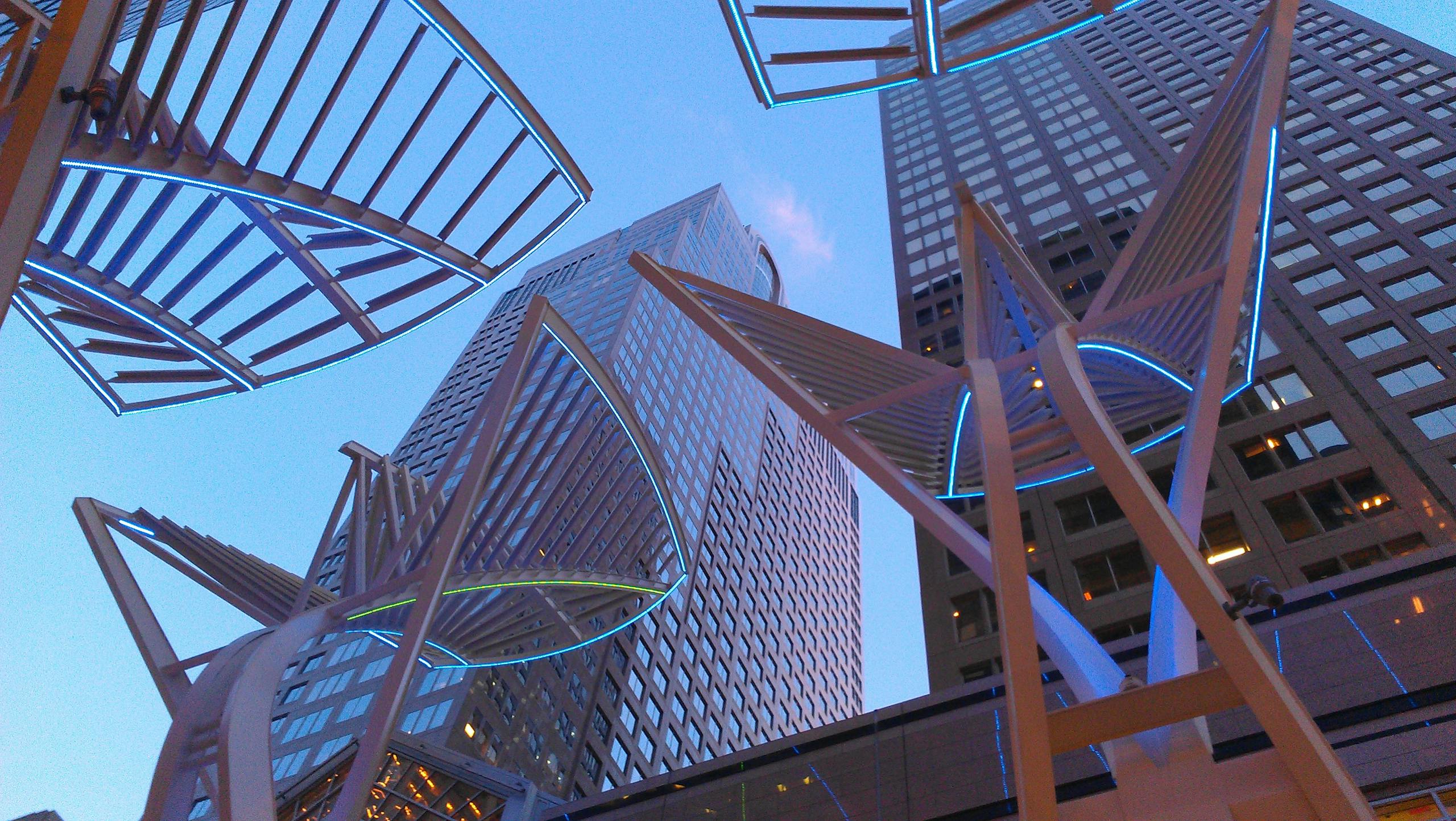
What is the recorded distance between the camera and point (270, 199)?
38.7 feet

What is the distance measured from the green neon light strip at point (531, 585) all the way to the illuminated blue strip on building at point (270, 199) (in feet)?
17.1

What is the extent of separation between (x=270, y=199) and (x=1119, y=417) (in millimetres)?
16242

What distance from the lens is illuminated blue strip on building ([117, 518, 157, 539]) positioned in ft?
59.9

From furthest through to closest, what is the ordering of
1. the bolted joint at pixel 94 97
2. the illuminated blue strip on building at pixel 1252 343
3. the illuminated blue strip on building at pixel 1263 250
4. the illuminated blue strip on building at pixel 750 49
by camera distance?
1. the illuminated blue strip on building at pixel 750 49
2. the illuminated blue strip on building at pixel 1252 343
3. the illuminated blue strip on building at pixel 1263 250
4. the bolted joint at pixel 94 97

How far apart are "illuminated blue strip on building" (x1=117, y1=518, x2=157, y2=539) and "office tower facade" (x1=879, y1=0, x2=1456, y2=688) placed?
1936 centimetres

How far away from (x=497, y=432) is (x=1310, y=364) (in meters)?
25.2

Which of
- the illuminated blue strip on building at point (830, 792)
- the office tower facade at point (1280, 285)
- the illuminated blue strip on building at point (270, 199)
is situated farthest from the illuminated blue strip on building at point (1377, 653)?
the illuminated blue strip on building at point (270, 199)

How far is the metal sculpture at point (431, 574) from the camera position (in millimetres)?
12367

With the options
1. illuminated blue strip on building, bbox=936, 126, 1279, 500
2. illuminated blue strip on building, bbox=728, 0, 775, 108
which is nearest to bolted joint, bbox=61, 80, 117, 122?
illuminated blue strip on building, bbox=728, 0, 775, 108

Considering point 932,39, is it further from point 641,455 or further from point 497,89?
point 641,455

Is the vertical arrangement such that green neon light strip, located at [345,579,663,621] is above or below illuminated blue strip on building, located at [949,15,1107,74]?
below

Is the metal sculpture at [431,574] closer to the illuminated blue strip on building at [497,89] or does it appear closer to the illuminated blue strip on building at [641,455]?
the illuminated blue strip on building at [641,455]

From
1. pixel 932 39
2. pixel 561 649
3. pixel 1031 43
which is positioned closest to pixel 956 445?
pixel 1031 43

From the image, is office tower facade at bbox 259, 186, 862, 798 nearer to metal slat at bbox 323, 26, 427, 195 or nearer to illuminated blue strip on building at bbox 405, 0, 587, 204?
illuminated blue strip on building at bbox 405, 0, 587, 204
